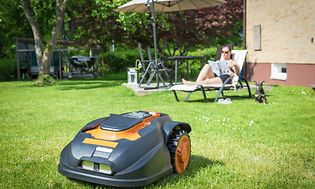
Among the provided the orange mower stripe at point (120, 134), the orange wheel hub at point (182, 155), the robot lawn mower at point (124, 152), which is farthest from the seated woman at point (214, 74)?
the orange mower stripe at point (120, 134)

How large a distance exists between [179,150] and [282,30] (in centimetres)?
1099

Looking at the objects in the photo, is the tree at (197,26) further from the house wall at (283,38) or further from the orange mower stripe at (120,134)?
the orange mower stripe at (120,134)

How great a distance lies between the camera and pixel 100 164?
120 inches

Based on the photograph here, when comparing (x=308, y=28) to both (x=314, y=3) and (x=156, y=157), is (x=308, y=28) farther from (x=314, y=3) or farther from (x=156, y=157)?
(x=156, y=157)

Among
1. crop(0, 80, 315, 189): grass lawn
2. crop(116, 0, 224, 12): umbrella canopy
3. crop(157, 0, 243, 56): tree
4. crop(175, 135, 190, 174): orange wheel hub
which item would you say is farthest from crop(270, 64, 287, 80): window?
crop(175, 135, 190, 174): orange wheel hub

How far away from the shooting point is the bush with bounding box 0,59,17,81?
2114cm

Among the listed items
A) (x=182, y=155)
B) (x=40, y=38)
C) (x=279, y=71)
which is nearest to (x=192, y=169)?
(x=182, y=155)

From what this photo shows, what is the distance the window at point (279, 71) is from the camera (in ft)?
44.9

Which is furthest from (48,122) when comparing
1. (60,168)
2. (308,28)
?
(308,28)

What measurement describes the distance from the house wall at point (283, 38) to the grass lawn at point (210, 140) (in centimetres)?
410

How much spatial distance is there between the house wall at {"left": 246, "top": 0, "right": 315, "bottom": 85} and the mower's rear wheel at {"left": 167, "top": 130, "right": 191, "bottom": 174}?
963 cm

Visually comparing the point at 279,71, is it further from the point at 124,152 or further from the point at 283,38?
the point at 124,152

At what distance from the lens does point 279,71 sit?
14.0 m

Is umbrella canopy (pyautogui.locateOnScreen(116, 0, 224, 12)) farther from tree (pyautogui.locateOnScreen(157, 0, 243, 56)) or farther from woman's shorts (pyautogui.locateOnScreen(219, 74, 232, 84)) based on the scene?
tree (pyautogui.locateOnScreen(157, 0, 243, 56))
